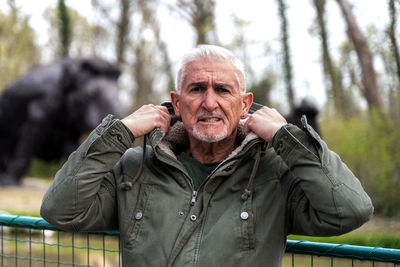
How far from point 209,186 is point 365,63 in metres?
7.39

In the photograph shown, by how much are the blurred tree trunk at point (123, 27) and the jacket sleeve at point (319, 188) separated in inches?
702

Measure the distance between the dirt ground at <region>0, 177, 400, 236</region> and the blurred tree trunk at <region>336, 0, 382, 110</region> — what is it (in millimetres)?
2218

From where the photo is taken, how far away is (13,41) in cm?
2220

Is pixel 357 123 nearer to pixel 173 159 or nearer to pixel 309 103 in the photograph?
pixel 309 103

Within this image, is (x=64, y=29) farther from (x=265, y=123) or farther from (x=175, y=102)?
(x=265, y=123)

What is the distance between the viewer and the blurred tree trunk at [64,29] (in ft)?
57.6

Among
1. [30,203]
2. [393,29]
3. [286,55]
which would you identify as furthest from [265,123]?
[286,55]

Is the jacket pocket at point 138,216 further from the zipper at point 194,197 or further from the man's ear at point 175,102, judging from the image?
the man's ear at point 175,102

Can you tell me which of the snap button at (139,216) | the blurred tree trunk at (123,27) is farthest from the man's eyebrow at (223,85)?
the blurred tree trunk at (123,27)

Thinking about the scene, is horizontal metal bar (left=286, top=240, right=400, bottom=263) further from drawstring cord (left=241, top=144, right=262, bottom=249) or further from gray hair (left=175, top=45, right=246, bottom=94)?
gray hair (left=175, top=45, right=246, bottom=94)

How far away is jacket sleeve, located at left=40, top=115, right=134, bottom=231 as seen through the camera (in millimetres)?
2066

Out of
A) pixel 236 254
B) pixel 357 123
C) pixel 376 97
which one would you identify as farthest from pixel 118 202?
pixel 357 123

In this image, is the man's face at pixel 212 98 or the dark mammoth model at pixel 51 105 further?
the dark mammoth model at pixel 51 105

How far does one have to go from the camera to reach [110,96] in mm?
12328
